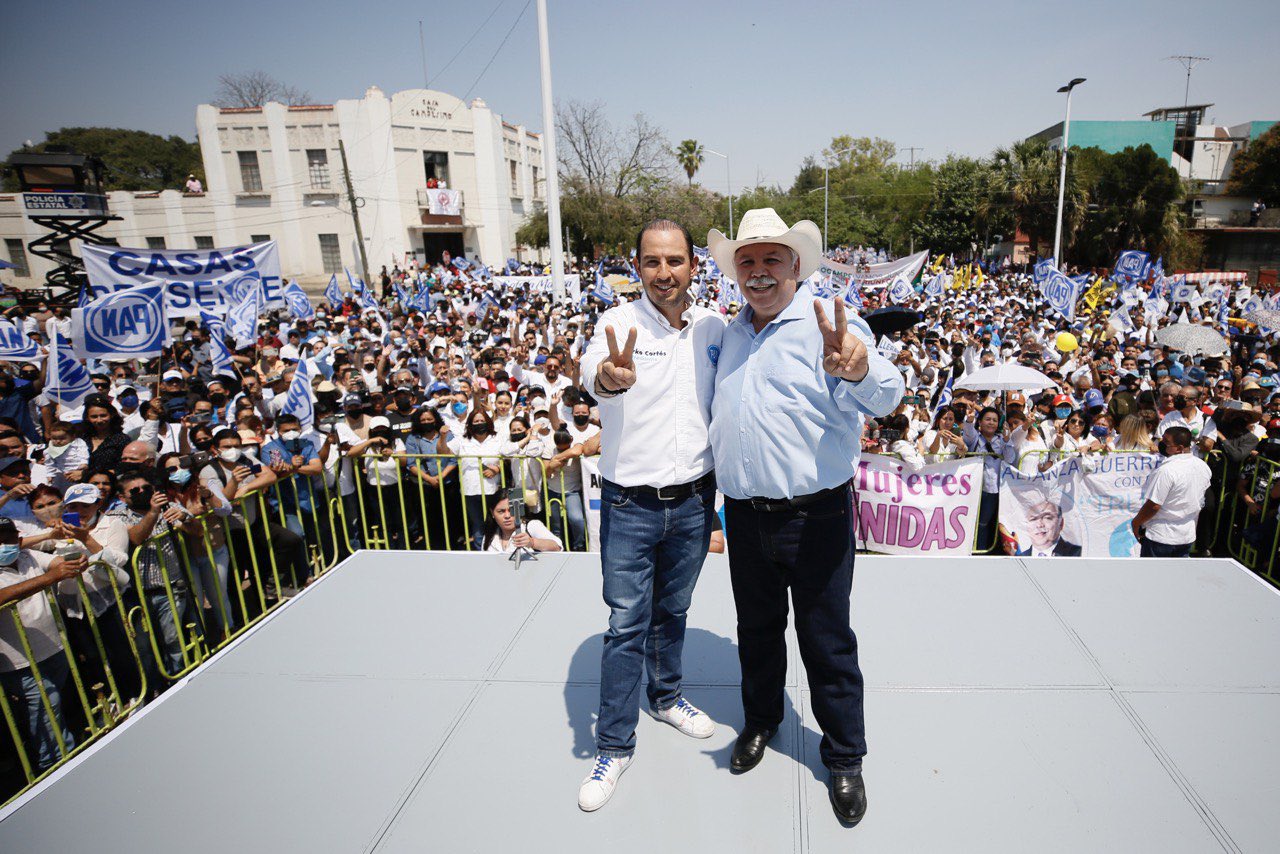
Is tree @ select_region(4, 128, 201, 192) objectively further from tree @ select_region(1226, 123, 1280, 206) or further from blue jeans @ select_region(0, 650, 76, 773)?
tree @ select_region(1226, 123, 1280, 206)

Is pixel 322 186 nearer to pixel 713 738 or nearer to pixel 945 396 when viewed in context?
pixel 945 396

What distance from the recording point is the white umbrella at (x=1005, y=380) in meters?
6.48

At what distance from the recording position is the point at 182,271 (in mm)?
10984

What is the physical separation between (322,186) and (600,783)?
141 feet

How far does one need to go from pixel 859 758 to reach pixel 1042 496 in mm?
4185

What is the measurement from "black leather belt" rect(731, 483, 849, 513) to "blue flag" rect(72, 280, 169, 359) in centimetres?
804

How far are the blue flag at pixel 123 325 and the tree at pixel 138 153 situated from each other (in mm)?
59116

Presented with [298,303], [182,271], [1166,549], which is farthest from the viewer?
[298,303]

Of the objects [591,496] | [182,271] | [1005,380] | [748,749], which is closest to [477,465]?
[591,496]

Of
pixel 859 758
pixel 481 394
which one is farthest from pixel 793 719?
pixel 481 394

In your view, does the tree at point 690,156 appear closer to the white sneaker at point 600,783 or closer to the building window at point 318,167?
the building window at point 318,167

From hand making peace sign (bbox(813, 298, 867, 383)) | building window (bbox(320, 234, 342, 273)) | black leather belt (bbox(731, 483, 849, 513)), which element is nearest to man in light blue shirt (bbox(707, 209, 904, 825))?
black leather belt (bbox(731, 483, 849, 513))

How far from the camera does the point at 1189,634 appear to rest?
11.2 feet

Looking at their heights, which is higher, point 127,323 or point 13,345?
point 127,323
